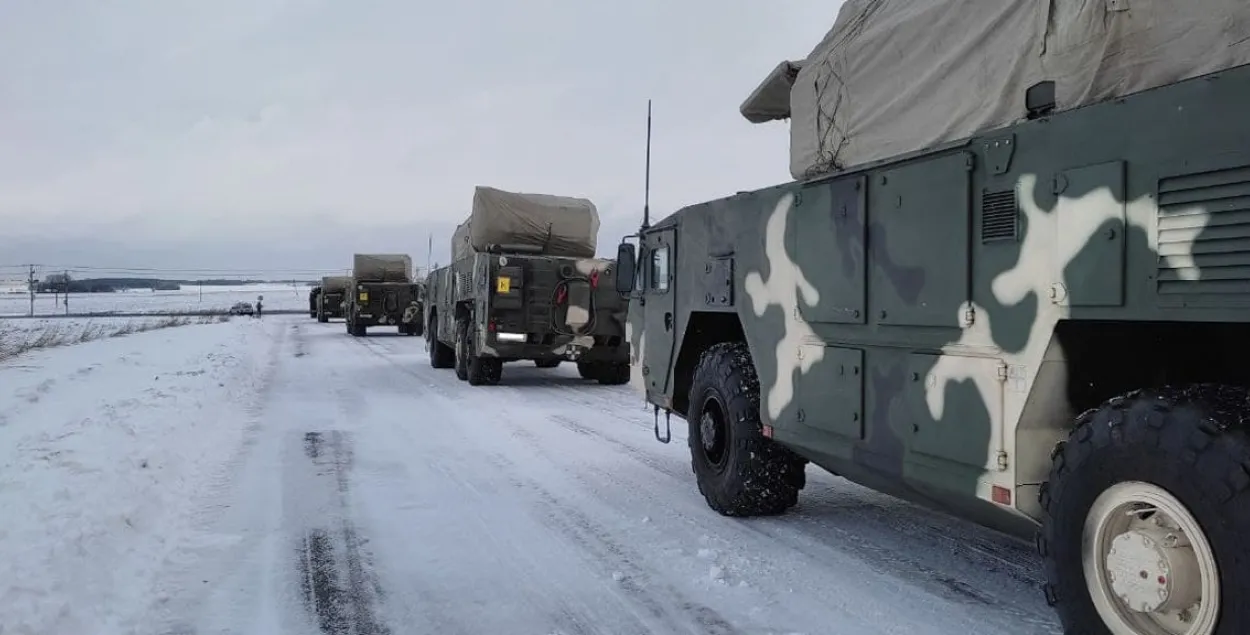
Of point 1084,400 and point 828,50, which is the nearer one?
point 1084,400

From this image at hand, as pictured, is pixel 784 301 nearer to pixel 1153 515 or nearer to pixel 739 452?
pixel 739 452

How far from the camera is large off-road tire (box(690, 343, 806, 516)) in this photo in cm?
544

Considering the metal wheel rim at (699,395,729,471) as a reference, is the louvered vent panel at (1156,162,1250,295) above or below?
above

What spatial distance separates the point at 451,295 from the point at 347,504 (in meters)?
10.4

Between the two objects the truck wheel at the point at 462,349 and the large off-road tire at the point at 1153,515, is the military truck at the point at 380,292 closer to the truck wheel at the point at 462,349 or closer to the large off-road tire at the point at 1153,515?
the truck wheel at the point at 462,349

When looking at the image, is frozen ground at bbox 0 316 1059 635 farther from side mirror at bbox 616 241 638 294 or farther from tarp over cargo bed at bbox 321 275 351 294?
tarp over cargo bed at bbox 321 275 351 294

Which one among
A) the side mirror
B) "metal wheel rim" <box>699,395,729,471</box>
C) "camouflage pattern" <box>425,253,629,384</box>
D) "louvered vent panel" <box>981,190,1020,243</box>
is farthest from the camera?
"camouflage pattern" <box>425,253,629,384</box>

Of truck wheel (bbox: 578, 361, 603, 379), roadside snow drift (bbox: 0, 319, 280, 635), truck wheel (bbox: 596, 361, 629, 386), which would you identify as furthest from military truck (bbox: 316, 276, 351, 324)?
truck wheel (bbox: 596, 361, 629, 386)

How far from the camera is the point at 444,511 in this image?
19.1 ft

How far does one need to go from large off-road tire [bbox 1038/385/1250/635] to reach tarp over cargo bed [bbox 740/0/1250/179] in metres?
1.20

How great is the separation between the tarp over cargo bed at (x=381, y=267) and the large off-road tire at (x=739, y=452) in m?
27.3

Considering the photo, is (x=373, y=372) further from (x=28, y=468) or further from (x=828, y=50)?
(x=828, y=50)

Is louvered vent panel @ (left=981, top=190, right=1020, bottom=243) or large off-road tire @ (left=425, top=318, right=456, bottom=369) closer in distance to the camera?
louvered vent panel @ (left=981, top=190, right=1020, bottom=243)

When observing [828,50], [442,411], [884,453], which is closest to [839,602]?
[884,453]
